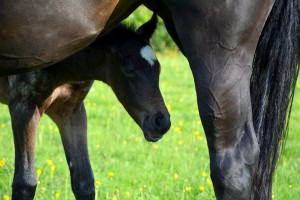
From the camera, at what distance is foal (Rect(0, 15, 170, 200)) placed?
4.59 metres

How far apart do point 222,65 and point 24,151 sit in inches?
81.8

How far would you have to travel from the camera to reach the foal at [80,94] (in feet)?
15.0

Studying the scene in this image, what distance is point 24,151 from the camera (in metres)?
4.84

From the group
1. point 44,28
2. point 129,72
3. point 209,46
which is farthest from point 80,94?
point 209,46

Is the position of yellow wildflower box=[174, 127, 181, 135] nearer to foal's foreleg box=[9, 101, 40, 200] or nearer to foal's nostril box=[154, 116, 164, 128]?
foal's foreleg box=[9, 101, 40, 200]

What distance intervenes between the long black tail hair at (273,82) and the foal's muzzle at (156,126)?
0.61 m

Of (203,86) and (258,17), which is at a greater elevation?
(258,17)

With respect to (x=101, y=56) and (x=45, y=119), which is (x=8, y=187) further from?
(x=45, y=119)

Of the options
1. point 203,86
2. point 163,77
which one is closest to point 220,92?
point 203,86

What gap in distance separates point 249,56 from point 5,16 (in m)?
1.14

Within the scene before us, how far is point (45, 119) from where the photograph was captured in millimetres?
9031

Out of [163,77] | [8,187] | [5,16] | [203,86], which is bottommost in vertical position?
[8,187]

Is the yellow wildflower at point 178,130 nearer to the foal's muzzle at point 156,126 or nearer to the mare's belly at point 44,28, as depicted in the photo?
the foal's muzzle at point 156,126

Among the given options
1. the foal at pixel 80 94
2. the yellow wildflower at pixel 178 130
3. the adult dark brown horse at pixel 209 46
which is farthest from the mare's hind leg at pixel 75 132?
the yellow wildflower at pixel 178 130
